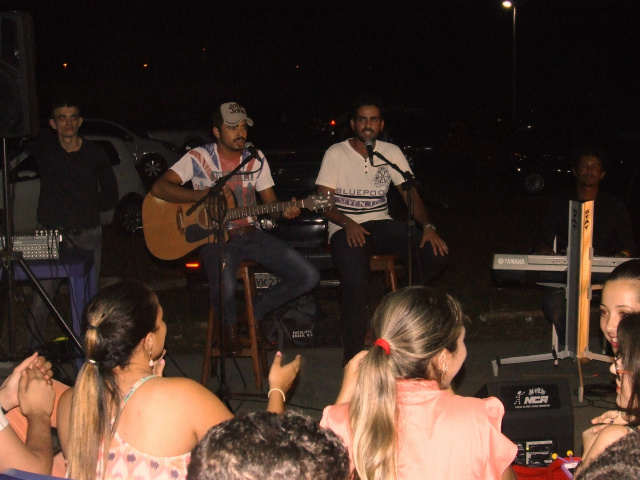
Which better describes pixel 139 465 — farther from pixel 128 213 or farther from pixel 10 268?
pixel 128 213

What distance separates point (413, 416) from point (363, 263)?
10.1 ft

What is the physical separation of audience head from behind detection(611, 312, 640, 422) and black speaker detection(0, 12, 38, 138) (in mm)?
3933

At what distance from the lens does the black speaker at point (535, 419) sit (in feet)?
13.1

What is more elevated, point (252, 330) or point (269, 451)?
point (269, 451)

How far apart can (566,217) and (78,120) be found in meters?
3.79

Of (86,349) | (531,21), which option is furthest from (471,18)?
(86,349)

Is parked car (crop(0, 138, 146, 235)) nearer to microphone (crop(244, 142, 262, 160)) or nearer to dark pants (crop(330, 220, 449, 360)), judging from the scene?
microphone (crop(244, 142, 262, 160))

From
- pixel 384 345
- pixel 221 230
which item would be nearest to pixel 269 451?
pixel 384 345

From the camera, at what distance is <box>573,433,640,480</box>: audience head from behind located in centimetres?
146

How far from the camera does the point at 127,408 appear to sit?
8.63 feet

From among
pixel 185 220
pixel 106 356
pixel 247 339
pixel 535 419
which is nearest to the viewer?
pixel 106 356

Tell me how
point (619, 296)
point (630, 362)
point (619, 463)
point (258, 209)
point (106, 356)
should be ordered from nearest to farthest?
point (619, 463), point (630, 362), point (106, 356), point (619, 296), point (258, 209)

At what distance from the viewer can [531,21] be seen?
34.4 m

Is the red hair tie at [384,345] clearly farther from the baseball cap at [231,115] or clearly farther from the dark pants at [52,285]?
the dark pants at [52,285]
